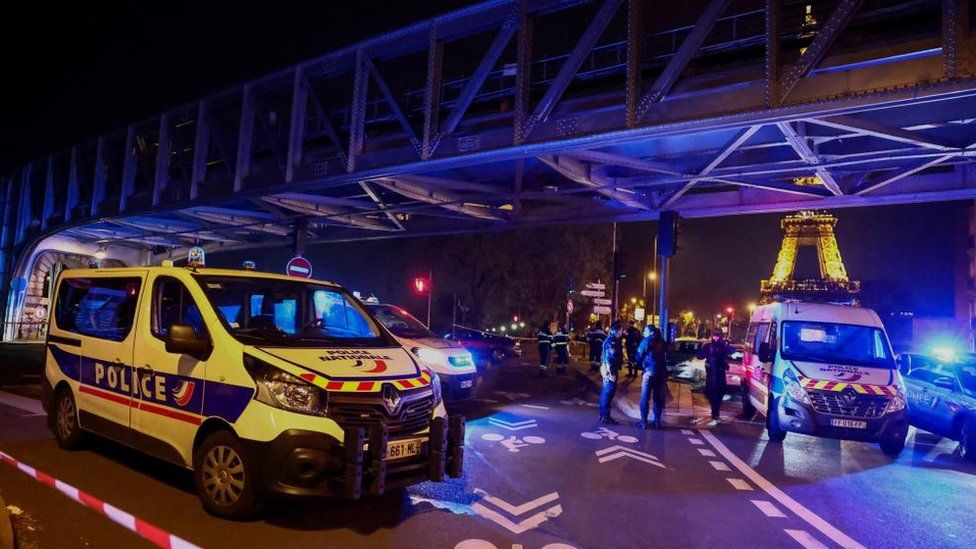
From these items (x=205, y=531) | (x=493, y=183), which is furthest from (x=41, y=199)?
(x=205, y=531)

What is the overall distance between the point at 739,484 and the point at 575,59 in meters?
6.22

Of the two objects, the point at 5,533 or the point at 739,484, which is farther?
the point at 739,484

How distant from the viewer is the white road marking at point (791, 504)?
5.30 m

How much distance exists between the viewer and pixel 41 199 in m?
25.8

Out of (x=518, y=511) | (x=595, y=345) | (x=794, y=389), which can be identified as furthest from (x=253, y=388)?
(x=595, y=345)

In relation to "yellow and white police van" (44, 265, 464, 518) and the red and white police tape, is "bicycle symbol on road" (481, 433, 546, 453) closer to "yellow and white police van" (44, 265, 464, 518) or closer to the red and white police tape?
A: "yellow and white police van" (44, 265, 464, 518)

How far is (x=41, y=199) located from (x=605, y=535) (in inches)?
1133

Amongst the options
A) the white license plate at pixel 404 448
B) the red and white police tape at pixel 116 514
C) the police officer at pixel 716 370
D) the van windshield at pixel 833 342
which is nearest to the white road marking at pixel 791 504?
the van windshield at pixel 833 342

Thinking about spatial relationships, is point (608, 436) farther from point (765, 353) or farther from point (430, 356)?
point (430, 356)

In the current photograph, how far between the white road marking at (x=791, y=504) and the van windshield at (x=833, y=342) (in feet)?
6.81

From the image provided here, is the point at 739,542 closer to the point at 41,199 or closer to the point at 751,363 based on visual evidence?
the point at 751,363

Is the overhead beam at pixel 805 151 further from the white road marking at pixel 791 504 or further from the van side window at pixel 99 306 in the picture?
the van side window at pixel 99 306

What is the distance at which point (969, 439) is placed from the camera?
8.98 metres

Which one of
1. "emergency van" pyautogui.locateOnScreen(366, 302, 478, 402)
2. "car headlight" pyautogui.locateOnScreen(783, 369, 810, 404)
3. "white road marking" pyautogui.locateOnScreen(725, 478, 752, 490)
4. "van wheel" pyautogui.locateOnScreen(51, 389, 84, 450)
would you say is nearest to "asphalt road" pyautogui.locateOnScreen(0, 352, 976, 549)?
"white road marking" pyautogui.locateOnScreen(725, 478, 752, 490)
